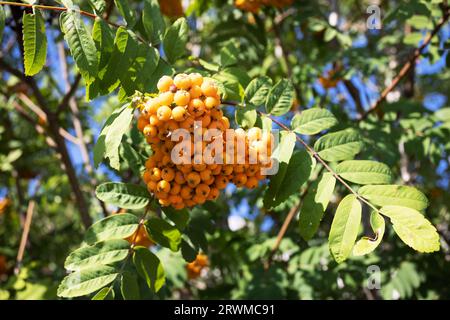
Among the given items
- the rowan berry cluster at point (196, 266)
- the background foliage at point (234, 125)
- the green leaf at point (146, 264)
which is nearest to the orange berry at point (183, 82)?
the background foliage at point (234, 125)

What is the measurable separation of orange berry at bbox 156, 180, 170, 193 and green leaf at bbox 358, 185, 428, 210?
2.33ft

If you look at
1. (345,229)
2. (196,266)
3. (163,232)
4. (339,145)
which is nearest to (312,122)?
(339,145)

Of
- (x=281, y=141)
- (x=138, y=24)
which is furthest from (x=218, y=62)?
(x=281, y=141)

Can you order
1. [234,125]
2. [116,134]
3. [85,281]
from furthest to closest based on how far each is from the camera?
[234,125], [85,281], [116,134]

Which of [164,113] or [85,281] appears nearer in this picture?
[164,113]

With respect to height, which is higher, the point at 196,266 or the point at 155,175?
the point at 155,175

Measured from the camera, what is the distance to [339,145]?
1.87 meters

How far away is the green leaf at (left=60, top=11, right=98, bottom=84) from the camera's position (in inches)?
63.5

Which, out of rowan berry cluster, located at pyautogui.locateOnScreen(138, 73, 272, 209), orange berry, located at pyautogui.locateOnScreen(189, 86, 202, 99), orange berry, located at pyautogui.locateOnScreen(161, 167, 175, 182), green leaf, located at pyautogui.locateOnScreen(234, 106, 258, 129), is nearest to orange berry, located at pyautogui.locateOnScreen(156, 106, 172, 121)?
rowan berry cluster, located at pyautogui.locateOnScreen(138, 73, 272, 209)

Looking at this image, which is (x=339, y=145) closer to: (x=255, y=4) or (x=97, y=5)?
(x=97, y=5)

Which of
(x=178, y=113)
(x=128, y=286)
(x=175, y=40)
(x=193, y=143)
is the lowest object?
(x=128, y=286)

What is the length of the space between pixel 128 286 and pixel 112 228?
24 centimetres
